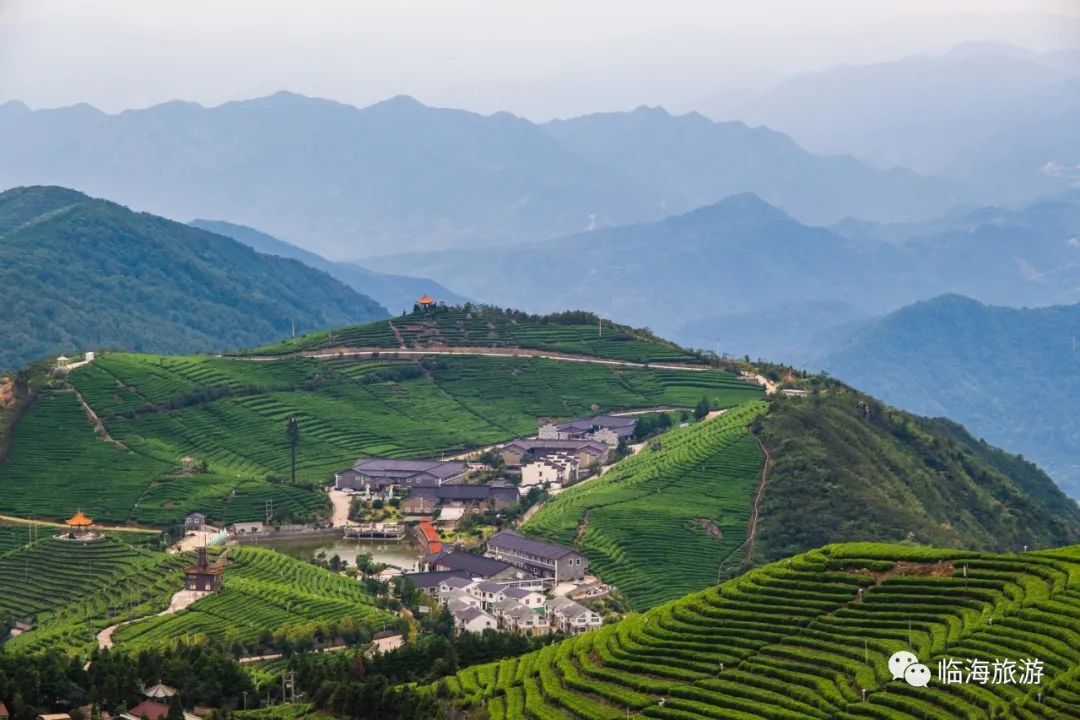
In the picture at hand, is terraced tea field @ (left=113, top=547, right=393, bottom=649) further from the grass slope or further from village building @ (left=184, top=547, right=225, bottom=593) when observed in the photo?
the grass slope

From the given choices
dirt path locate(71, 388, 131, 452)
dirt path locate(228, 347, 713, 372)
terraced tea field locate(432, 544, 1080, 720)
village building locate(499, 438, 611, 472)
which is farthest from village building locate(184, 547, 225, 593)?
dirt path locate(228, 347, 713, 372)

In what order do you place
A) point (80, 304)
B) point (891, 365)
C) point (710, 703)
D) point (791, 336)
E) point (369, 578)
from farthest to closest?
point (791, 336)
point (891, 365)
point (80, 304)
point (369, 578)
point (710, 703)

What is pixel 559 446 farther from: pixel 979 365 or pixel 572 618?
pixel 979 365

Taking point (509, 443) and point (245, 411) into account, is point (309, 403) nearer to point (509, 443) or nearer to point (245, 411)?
point (245, 411)

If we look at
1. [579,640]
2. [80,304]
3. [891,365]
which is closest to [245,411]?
[579,640]

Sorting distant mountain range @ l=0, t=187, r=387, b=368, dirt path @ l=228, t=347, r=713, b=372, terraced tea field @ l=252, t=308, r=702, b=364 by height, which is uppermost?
distant mountain range @ l=0, t=187, r=387, b=368
